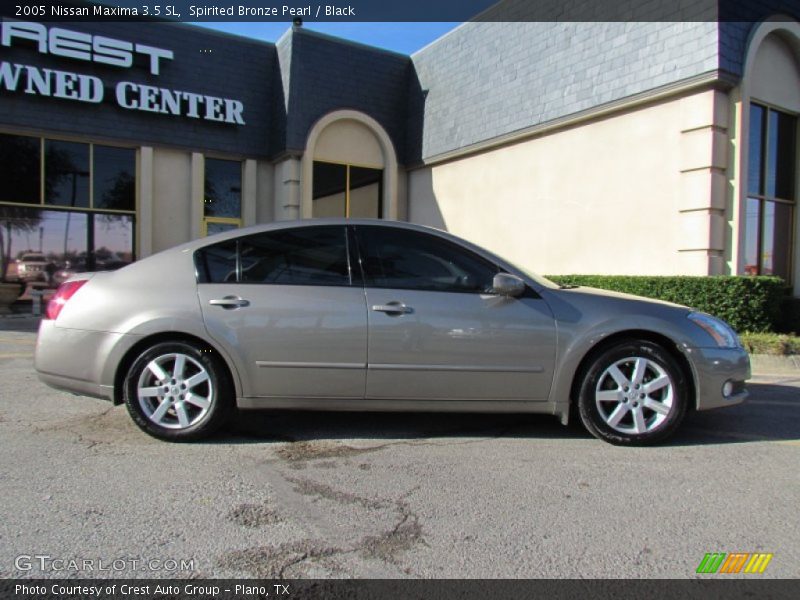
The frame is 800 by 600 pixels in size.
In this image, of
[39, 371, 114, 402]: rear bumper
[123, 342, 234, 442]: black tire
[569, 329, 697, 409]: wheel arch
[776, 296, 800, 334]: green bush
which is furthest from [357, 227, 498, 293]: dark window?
[776, 296, 800, 334]: green bush

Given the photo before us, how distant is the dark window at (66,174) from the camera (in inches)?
494

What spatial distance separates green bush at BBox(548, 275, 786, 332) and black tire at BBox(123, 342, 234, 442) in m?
6.83

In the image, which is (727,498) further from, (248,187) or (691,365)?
(248,187)

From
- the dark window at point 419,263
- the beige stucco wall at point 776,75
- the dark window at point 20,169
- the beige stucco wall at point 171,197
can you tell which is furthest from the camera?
the beige stucco wall at point 171,197

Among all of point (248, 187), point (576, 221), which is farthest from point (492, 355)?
point (248, 187)

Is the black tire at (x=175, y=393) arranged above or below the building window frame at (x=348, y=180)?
below

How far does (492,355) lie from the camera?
163 inches

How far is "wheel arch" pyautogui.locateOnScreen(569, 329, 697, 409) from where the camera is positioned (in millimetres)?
4184

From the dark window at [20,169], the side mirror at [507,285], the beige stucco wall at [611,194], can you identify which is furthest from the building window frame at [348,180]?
the side mirror at [507,285]

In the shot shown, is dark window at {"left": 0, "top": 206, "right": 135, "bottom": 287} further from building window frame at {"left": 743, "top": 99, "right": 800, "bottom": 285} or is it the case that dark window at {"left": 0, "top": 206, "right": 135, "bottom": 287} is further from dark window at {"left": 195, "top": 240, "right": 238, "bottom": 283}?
building window frame at {"left": 743, "top": 99, "right": 800, "bottom": 285}

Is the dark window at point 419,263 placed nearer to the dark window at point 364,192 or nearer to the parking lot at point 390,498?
the parking lot at point 390,498

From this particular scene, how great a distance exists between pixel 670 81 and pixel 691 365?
280 inches

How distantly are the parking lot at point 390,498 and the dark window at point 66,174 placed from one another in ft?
30.6

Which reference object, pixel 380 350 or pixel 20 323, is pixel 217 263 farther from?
pixel 20 323
